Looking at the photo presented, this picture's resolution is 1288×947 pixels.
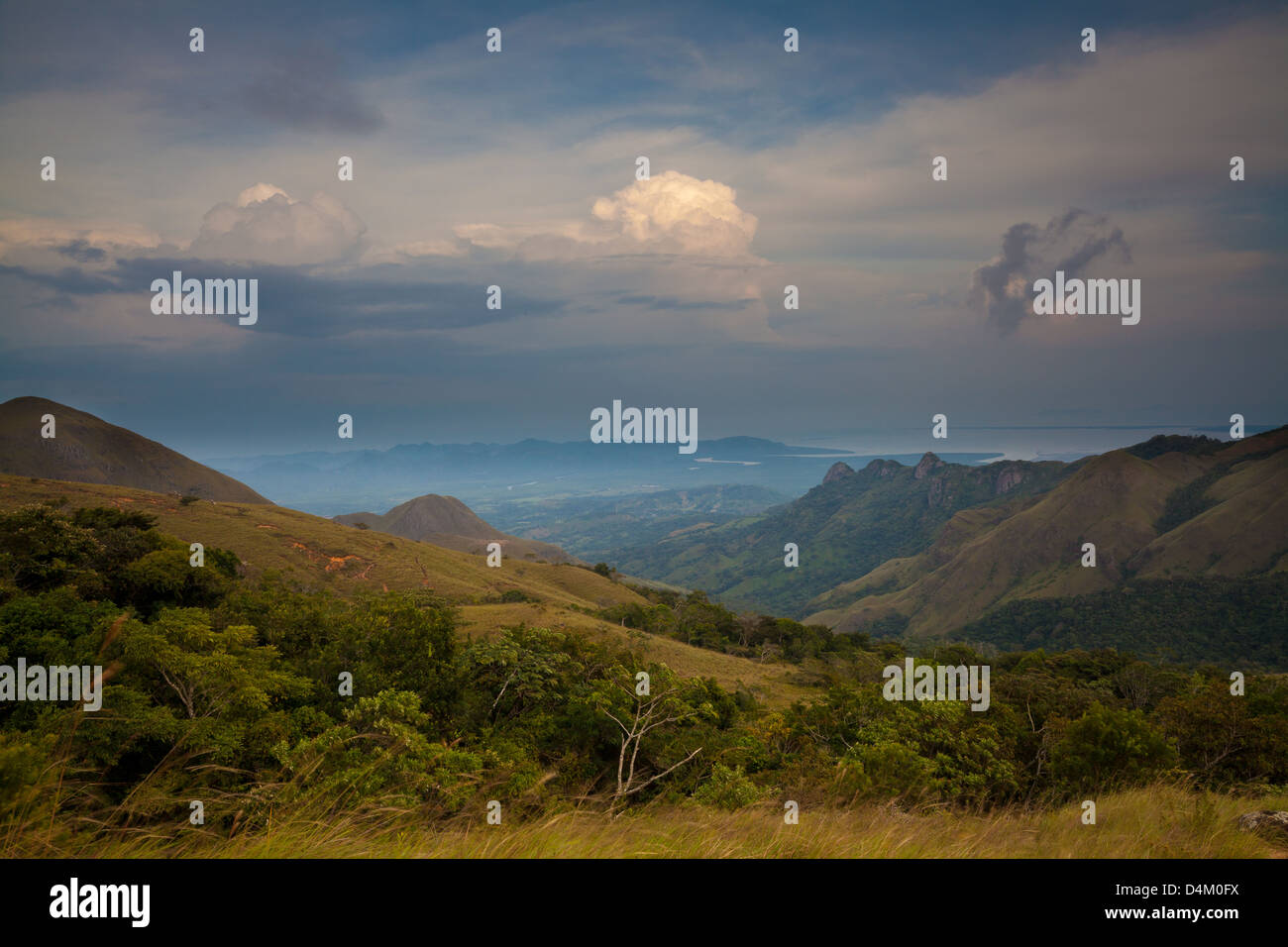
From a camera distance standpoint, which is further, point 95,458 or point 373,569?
point 95,458

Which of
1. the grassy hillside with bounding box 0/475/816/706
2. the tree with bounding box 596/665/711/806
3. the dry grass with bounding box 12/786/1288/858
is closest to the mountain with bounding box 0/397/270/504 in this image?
the grassy hillside with bounding box 0/475/816/706

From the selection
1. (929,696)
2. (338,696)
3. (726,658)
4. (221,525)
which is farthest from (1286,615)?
(221,525)

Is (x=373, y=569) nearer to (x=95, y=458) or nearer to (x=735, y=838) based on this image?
(x=735, y=838)

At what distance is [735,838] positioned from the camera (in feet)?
16.1

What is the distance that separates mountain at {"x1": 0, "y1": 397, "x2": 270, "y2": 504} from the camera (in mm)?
164375

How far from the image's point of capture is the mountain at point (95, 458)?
164375 millimetres

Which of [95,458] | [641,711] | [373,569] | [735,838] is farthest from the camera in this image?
[95,458]

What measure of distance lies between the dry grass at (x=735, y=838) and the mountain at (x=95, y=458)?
190093mm

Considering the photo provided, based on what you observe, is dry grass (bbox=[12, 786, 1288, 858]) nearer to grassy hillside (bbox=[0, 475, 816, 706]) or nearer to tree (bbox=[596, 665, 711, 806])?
tree (bbox=[596, 665, 711, 806])

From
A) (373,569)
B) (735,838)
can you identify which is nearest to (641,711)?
(735,838)

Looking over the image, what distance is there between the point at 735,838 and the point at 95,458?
9042 inches

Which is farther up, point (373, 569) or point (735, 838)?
point (735, 838)

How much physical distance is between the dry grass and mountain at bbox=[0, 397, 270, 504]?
190093 mm
